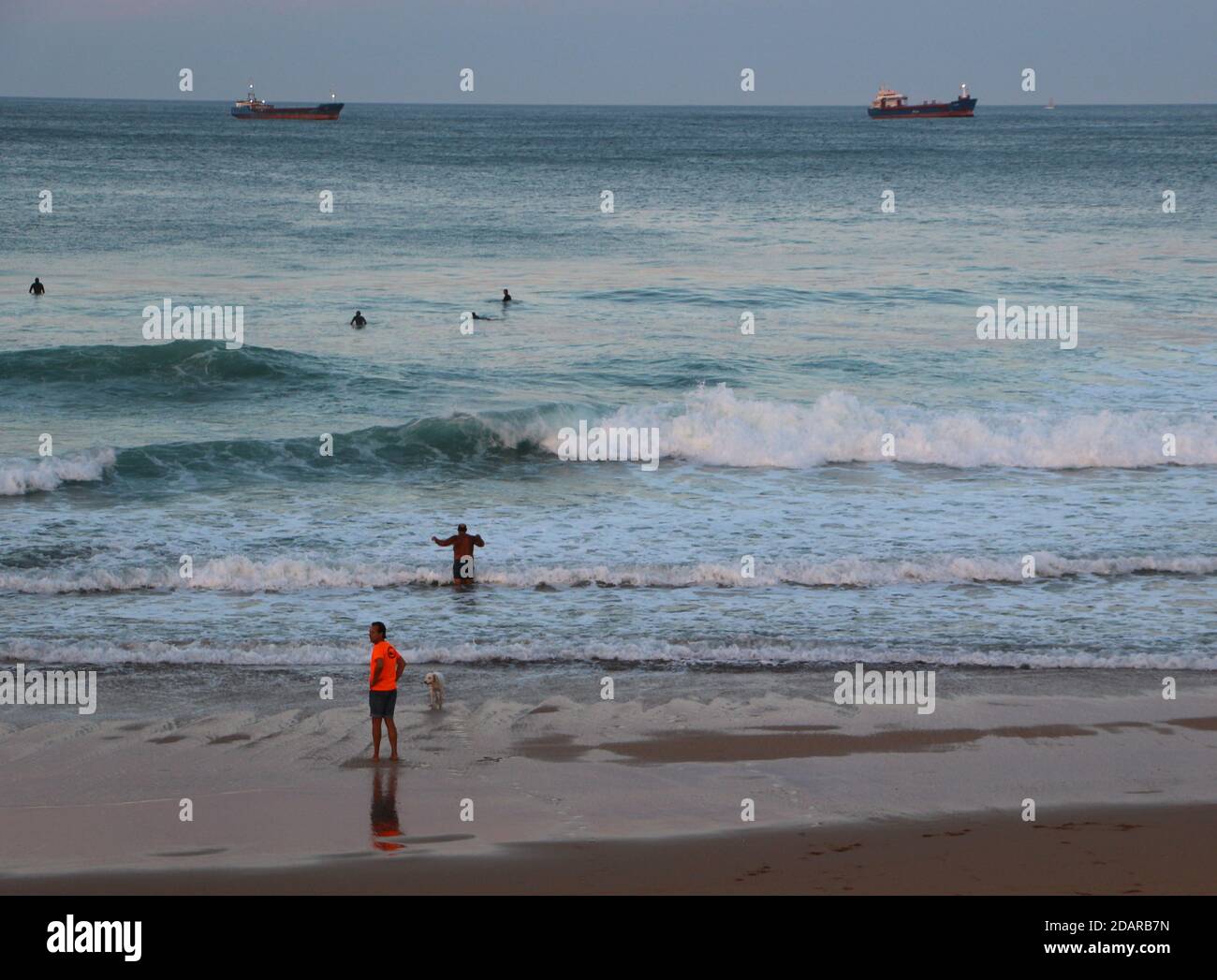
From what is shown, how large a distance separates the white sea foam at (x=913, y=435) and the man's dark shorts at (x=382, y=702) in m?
12.7

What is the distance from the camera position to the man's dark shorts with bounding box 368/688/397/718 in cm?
1153

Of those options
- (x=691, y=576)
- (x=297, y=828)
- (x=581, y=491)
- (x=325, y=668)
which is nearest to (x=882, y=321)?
(x=581, y=491)

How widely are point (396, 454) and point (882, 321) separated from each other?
1636 cm

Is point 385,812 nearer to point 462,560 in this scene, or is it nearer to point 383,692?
point 383,692

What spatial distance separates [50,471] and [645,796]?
14.0 m

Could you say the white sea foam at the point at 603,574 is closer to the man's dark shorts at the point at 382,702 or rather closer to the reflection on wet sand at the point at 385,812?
the man's dark shorts at the point at 382,702

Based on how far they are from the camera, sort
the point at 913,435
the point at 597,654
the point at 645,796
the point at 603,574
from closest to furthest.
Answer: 1. the point at 645,796
2. the point at 597,654
3. the point at 603,574
4. the point at 913,435

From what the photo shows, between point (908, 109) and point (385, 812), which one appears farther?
point (908, 109)

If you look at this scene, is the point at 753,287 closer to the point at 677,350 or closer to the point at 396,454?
the point at 677,350

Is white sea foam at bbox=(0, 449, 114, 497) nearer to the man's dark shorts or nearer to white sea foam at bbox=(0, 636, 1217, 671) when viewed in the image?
white sea foam at bbox=(0, 636, 1217, 671)

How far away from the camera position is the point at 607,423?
25.9 m

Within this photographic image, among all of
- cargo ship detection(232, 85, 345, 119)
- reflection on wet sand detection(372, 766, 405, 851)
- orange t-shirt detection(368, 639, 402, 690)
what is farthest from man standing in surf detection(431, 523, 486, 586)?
cargo ship detection(232, 85, 345, 119)

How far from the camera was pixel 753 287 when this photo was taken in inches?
1559

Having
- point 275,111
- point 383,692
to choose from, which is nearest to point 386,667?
point 383,692
